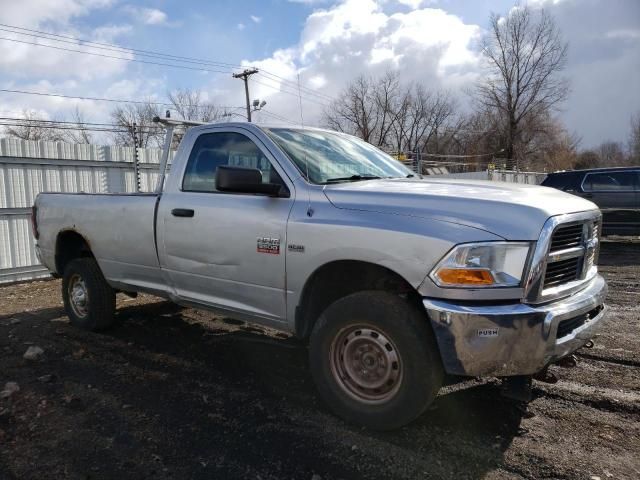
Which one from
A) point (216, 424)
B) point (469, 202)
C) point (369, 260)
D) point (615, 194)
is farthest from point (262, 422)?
→ point (615, 194)

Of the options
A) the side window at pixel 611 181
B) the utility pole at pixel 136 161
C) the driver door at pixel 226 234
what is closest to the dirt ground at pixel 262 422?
the driver door at pixel 226 234

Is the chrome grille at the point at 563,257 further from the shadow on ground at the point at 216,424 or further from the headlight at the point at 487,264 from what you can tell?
the shadow on ground at the point at 216,424

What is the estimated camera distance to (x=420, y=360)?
289 cm

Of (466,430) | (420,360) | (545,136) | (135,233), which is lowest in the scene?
(466,430)

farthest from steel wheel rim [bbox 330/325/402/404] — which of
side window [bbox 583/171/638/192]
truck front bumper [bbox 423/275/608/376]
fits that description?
side window [bbox 583/171/638/192]

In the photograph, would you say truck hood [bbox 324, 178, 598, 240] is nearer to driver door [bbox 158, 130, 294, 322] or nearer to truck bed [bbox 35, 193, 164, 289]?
driver door [bbox 158, 130, 294, 322]

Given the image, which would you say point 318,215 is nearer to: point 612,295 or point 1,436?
point 1,436

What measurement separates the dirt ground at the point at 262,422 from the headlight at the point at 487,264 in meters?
1.04

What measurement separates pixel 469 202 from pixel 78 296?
15.2 feet

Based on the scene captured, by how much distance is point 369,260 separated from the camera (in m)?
3.05

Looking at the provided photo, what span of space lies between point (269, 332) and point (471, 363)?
3.01 metres

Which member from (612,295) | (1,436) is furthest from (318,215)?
(612,295)

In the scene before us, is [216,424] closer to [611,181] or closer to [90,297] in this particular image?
[90,297]

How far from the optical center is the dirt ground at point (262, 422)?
2.86 m
